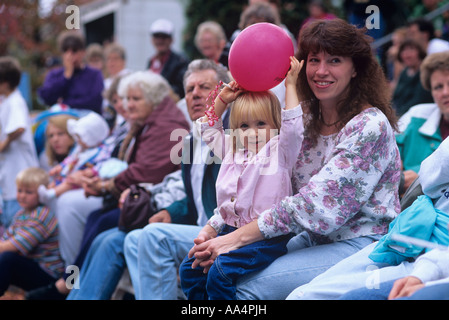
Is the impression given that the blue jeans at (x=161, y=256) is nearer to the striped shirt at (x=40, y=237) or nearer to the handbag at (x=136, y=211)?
the handbag at (x=136, y=211)

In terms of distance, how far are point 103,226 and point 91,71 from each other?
108 inches

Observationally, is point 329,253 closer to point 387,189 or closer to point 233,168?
point 387,189

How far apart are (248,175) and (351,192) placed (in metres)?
0.49

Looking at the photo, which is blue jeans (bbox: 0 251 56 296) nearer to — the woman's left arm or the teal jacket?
the woman's left arm

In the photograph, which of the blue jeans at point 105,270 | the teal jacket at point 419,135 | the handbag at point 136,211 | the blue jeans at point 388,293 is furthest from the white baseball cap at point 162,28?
the blue jeans at point 388,293

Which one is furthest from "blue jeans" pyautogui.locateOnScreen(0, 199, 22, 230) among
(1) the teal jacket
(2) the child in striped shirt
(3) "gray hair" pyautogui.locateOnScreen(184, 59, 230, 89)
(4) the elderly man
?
(1) the teal jacket

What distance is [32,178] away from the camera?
190 inches

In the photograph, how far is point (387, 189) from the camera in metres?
2.68

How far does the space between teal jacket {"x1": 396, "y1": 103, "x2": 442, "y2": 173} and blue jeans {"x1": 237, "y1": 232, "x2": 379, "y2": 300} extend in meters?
1.25

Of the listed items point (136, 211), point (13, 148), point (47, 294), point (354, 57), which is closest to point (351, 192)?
point (354, 57)

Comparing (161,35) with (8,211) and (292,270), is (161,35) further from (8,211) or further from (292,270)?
(292,270)

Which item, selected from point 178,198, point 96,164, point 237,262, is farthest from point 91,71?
point 237,262

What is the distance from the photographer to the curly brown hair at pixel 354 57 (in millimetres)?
2734
